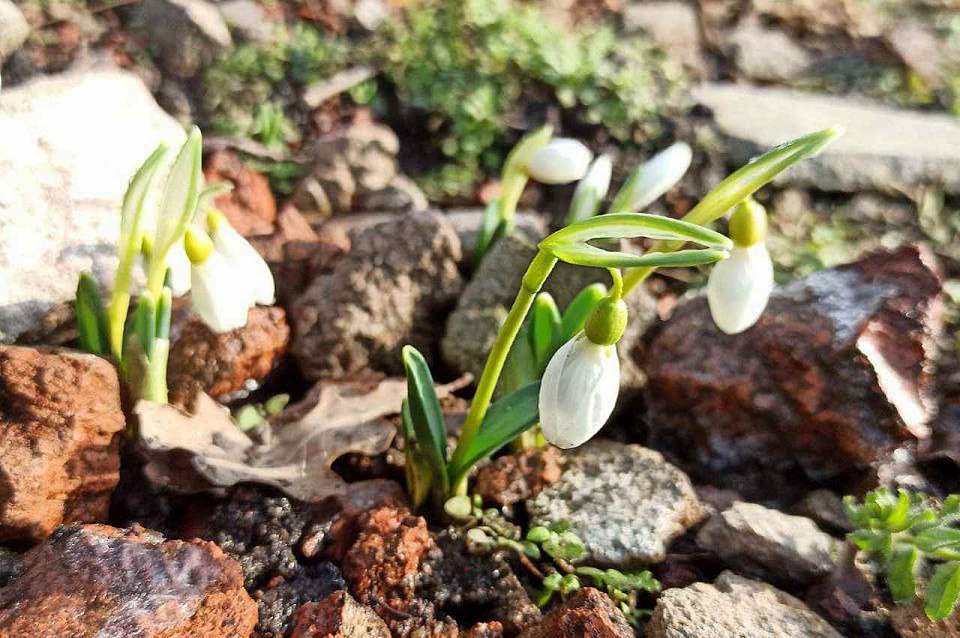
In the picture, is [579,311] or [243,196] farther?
[243,196]

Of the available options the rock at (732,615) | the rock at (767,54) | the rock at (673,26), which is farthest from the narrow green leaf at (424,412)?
the rock at (767,54)

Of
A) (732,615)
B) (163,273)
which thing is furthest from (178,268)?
(732,615)

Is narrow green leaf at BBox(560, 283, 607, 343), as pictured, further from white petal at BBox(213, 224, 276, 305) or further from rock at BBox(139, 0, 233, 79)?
rock at BBox(139, 0, 233, 79)

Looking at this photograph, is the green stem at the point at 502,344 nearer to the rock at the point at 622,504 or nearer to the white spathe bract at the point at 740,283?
the rock at the point at 622,504

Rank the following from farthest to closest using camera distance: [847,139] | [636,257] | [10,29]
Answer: [847,139] < [10,29] < [636,257]

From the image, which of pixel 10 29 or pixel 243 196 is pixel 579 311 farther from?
pixel 10 29

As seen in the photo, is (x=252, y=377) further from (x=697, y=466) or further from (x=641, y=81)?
(x=641, y=81)
